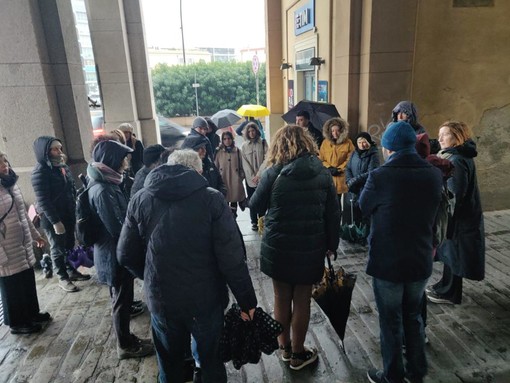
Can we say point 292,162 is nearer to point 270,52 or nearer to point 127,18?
point 127,18

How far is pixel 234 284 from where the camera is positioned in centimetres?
241

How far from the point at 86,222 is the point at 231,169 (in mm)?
3108

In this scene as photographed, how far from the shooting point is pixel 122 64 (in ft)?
29.1

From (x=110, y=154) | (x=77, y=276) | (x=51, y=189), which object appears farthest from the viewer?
(x=77, y=276)

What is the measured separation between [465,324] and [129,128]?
5149mm

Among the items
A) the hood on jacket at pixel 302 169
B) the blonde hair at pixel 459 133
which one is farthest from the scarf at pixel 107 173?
the blonde hair at pixel 459 133

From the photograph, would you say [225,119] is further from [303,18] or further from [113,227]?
[113,227]

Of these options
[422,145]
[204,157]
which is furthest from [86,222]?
[422,145]

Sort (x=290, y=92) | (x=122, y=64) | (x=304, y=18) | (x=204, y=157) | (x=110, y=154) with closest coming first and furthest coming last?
(x=110, y=154) < (x=204, y=157) < (x=304, y=18) < (x=122, y=64) < (x=290, y=92)

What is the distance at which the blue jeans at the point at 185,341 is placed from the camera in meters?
2.43

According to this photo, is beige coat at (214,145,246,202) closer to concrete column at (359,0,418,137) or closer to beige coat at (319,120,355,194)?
beige coat at (319,120,355,194)

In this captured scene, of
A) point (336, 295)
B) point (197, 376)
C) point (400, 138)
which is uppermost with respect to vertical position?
point (400, 138)

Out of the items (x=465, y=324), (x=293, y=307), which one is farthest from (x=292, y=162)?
(x=465, y=324)

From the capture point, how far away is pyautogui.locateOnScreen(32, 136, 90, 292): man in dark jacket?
4273 mm
